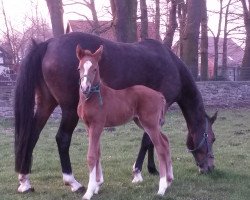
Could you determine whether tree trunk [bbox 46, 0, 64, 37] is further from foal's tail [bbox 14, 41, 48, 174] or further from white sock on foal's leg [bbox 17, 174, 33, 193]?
white sock on foal's leg [bbox 17, 174, 33, 193]

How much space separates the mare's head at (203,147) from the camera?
769cm

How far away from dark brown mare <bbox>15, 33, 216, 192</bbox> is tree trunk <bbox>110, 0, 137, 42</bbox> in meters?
10.5

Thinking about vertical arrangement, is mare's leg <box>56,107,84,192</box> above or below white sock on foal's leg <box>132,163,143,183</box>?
above

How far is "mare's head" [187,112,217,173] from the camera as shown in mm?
7691

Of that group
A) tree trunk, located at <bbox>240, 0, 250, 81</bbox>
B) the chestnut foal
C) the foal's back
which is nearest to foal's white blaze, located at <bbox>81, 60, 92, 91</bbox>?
the chestnut foal

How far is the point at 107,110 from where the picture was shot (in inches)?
231

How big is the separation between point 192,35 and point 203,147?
1537cm

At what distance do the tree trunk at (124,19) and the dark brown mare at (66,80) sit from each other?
34.4 ft

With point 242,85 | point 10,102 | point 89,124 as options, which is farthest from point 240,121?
point 89,124

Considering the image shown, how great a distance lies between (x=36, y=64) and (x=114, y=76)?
1116 millimetres

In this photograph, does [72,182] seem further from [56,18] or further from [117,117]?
[56,18]

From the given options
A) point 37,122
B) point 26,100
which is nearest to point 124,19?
point 37,122

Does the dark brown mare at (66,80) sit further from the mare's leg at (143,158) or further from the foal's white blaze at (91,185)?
the foal's white blaze at (91,185)

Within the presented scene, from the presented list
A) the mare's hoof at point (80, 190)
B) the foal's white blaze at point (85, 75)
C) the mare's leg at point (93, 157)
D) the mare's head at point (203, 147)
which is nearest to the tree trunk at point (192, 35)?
the mare's head at point (203, 147)
